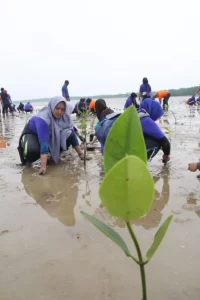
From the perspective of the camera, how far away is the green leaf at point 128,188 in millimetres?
530

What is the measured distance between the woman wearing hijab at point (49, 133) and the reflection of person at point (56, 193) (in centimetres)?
35

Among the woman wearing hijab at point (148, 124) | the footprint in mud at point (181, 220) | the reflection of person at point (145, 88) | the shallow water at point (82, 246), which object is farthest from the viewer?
the reflection of person at point (145, 88)

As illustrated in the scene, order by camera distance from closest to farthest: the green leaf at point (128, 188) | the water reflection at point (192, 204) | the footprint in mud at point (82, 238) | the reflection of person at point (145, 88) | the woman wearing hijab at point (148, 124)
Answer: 1. the green leaf at point (128, 188)
2. the footprint in mud at point (82, 238)
3. the water reflection at point (192, 204)
4. the woman wearing hijab at point (148, 124)
5. the reflection of person at point (145, 88)

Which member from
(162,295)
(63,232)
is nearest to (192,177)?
(63,232)

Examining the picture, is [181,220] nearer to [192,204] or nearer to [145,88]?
[192,204]

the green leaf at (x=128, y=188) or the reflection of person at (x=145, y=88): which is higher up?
the reflection of person at (x=145, y=88)

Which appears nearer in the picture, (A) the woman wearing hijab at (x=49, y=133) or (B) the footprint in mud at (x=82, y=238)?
(B) the footprint in mud at (x=82, y=238)

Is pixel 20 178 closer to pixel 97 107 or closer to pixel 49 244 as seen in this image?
pixel 97 107

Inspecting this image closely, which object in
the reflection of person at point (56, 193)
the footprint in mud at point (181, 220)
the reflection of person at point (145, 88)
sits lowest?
the reflection of person at point (56, 193)


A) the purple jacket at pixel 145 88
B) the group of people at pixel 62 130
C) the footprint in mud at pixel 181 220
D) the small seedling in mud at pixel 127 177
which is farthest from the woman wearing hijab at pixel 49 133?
the purple jacket at pixel 145 88

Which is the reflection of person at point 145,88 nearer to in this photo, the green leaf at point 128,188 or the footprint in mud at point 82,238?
the footprint in mud at point 82,238

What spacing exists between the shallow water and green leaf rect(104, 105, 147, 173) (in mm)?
824

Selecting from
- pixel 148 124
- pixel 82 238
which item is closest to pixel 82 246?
pixel 82 238

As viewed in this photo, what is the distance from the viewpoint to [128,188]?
0.57 m
